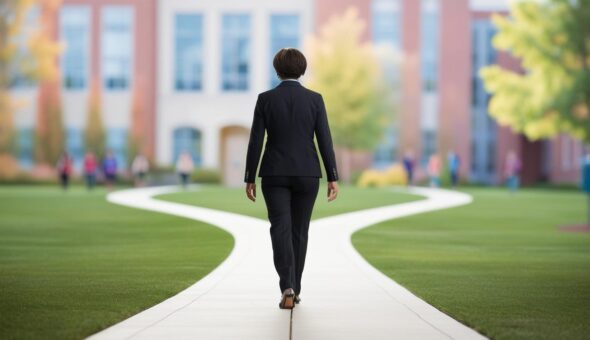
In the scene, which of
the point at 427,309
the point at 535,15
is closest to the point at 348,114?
the point at 535,15

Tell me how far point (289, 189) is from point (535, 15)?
3109 cm

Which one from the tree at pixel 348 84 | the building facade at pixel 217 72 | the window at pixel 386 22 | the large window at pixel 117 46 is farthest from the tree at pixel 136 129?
the window at pixel 386 22

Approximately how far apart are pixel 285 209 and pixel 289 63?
1157 mm

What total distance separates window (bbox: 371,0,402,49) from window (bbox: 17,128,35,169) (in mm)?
18655

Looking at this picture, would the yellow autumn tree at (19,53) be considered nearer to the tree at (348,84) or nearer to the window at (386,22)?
the tree at (348,84)

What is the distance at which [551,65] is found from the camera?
36906 millimetres

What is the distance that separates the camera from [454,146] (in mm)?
52594

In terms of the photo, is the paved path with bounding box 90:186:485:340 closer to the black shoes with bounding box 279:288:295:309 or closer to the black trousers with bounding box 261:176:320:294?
the black shoes with bounding box 279:288:295:309

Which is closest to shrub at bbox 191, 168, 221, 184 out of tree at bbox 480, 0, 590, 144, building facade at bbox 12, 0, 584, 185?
building facade at bbox 12, 0, 584, 185

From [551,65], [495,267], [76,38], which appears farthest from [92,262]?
[76,38]

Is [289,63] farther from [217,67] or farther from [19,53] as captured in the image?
[217,67]

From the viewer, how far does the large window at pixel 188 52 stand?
52188mm

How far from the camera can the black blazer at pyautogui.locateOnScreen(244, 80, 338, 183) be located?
791 centimetres

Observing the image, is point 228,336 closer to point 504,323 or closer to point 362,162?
point 504,323
